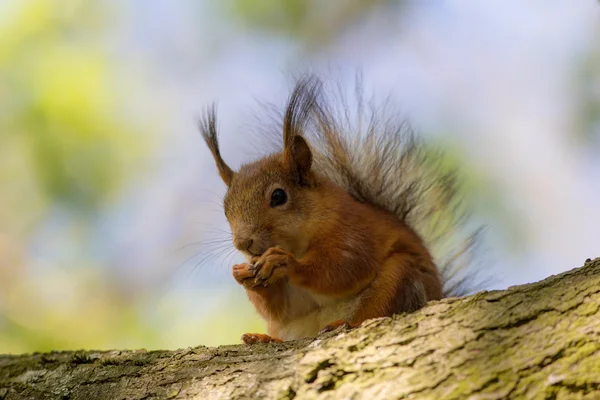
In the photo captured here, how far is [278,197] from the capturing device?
98.4 inches

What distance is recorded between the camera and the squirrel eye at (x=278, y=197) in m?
2.49

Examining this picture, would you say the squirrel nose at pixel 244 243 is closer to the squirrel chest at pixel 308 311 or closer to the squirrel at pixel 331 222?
the squirrel at pixel 331 222

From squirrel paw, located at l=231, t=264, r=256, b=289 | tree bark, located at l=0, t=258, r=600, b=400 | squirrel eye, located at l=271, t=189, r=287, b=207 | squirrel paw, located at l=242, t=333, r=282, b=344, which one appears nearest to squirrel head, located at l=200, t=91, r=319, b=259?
squirrel eye, located at l=271, t=189, r=287, b=207

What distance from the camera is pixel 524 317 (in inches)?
54.7

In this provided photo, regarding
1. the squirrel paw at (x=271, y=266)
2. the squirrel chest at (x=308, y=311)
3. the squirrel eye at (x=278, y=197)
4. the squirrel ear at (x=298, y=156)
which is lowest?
the squirrel chest at (x=308, y=311)

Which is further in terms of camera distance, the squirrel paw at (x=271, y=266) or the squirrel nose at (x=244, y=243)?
the squirrel nose at (x=244, y=243)

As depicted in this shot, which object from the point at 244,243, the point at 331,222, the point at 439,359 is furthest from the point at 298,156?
the point at 439,359

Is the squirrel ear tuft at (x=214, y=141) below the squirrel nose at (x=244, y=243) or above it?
above

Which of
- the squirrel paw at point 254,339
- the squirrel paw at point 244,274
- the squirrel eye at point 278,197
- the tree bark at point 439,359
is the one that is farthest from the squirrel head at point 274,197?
the tree bark at point 439,359

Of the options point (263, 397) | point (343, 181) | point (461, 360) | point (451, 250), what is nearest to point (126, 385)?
point (263, 397)

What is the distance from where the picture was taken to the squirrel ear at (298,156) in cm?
260

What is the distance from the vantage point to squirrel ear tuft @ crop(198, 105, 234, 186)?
9.09ft

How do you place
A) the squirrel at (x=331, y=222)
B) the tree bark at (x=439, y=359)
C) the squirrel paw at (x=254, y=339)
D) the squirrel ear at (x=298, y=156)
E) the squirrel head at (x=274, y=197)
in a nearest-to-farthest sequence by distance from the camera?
the tree bark at (x=439, y=359)
the squirrel paw at (x=254, y=339)
the squirrel at (x=331, y=222)
the squirrel head at (x=274, y=197)
the squirrel ear at (x=298, y=156)

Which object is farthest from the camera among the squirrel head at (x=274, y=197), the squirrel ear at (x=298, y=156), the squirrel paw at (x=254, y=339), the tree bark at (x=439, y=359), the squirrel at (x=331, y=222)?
the squirrel ear at (x=298, y=156)
